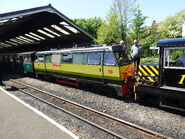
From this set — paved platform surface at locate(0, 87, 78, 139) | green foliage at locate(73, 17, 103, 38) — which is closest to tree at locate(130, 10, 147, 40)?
paved platform surface at locate(0, 87, 78, 139)

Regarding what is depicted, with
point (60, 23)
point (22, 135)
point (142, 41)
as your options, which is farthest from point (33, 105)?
point (142, 41)

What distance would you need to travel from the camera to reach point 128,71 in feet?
24.8

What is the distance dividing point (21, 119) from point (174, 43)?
727 cm

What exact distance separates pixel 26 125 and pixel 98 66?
4697 mm

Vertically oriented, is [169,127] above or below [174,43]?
below

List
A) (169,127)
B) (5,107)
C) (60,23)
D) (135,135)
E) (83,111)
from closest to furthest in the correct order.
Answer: (135,135) → (169,127) → (83,111) → (5,107) → (60,23)

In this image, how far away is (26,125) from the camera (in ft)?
18.7

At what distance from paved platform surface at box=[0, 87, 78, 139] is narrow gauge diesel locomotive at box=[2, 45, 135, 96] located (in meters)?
3.62

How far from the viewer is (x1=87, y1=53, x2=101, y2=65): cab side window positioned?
8172 mm

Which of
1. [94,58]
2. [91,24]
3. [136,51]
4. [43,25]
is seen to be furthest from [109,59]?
[91,24]

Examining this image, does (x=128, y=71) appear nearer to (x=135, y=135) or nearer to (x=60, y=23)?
(x=135, y=135)

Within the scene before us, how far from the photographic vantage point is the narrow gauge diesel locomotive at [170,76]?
5.43 metres

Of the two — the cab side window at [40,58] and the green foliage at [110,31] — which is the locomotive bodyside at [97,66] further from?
the green foliage at [110,31]

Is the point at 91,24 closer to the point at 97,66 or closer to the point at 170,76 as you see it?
the point at 97,66
